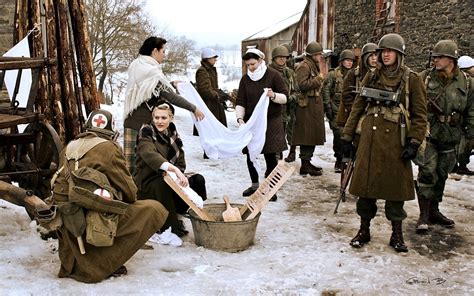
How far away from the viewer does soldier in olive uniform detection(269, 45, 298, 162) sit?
8297 millimetres

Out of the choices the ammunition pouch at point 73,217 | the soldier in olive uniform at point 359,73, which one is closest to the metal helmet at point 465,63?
the soldier in olive uniform at point 359,73

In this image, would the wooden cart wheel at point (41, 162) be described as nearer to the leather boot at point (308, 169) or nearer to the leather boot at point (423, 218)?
the leather boot at point (423, 218)

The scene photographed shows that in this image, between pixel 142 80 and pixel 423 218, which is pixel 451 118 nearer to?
pixel 423 218

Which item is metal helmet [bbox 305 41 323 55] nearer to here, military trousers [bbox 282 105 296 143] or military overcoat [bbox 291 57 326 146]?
military overcoat [bbox 291 57 326 146]

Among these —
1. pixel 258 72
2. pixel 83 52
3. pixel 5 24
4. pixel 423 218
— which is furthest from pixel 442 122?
pixel 5 24

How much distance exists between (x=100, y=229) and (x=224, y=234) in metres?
1.31

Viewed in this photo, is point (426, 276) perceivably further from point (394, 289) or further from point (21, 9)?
point (21, 9)

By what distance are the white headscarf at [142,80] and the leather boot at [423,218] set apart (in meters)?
3.00

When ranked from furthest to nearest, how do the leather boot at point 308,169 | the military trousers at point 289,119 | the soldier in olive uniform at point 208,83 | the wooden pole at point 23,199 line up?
the soldier in olive uniform at point 208,83
the military trousers at point 289,119
the leather boot at point 308,169
the wooden pole at point 23,199

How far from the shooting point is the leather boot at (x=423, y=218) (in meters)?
5.61

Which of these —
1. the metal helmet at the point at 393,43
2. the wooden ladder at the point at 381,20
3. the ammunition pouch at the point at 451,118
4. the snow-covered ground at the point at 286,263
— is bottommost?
the snow-covered ground at the point at 286,263

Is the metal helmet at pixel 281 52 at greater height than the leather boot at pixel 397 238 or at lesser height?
greater

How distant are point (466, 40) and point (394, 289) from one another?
30.9 feet

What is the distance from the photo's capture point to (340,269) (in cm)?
453
